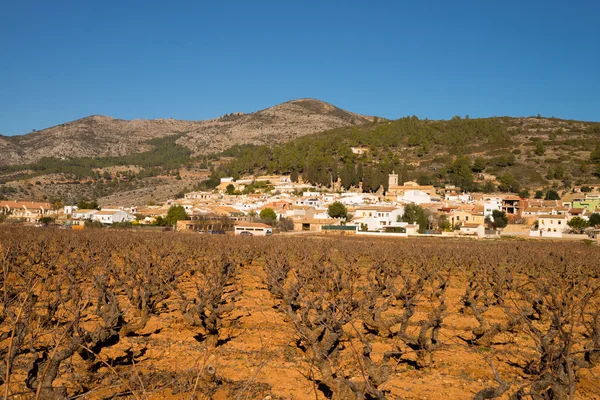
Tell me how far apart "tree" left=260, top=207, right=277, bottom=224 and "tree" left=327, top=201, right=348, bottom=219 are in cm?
663

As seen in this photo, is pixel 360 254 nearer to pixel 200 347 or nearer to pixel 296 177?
pixel 200 347

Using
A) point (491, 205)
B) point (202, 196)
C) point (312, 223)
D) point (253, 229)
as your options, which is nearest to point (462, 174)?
point (491, 205)

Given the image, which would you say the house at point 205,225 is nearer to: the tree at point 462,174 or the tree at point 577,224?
the tree at point 577,224

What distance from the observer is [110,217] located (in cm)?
6488

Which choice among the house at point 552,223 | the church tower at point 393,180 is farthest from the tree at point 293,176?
the house at point 552,223

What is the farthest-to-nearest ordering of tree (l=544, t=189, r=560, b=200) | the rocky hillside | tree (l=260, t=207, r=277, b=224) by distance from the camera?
the rocky hillside, tree (l=544, t=189, r=560, b=200), tree (l=260, t=207, r=277, b=224)

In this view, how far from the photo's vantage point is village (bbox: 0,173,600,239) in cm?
5503

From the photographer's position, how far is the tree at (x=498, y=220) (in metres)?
61.2

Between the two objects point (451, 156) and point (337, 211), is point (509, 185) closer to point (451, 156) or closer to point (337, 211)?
point (451, 156)

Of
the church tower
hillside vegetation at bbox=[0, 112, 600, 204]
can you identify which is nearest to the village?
the church tower

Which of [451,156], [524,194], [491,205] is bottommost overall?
[491,205]

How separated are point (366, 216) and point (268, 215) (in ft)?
37.2

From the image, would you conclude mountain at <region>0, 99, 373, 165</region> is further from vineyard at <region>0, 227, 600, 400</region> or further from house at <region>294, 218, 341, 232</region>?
vineyard at <region>0, 227, 600, 400</region>

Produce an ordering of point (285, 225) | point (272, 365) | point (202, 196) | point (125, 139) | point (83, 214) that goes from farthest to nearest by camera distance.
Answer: point (125, 139) → point (202, 196) → point (83, 214) → point (285, 225) → point (272, 365)
